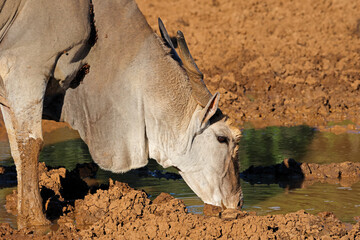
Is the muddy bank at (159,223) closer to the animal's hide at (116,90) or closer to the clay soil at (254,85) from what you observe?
the clay soil at (254,85)

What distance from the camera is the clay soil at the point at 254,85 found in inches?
252

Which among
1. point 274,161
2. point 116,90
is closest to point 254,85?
point 274,161

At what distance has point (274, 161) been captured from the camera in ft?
34.1

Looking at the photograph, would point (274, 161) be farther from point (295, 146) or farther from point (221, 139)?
point (221, 139)

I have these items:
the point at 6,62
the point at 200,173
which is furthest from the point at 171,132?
the point at 6,62

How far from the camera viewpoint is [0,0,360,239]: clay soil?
640 cm

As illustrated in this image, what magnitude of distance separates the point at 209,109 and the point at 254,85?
Answer: 8.75 m

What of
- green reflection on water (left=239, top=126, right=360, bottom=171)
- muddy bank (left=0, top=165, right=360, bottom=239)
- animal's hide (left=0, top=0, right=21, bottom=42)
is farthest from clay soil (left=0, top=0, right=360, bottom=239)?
animal's hide (left=0, top=0, right=21, bottom=42)

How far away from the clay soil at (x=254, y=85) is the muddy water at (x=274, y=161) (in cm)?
72

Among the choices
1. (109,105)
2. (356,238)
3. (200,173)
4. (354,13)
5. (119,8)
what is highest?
(354,13)

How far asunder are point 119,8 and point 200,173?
187cm

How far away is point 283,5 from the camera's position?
19812 millimetres

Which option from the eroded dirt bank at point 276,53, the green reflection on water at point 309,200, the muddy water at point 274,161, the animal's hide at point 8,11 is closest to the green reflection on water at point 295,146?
the muddy water at point 274,161

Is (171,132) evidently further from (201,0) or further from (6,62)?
(201,0)
